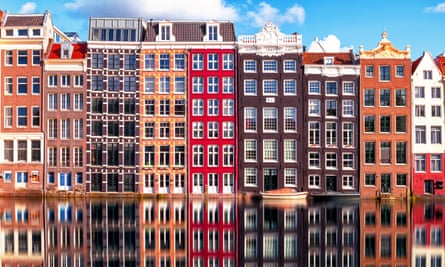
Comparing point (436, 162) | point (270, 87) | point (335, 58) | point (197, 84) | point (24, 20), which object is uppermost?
point (24, 20)

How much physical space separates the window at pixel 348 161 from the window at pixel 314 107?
6377 mm

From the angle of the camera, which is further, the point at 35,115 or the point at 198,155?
the point at 35,115

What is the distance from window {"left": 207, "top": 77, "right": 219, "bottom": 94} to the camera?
74.3 metres

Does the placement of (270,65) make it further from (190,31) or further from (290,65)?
(190,31)

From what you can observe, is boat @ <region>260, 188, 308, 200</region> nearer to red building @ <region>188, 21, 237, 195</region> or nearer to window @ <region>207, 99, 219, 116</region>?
red building @ <region>188, 21, 237, 195</region>

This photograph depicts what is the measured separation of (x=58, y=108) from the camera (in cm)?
7462

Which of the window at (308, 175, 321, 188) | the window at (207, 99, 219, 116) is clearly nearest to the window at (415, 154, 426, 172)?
the window at (308, 175, 321, 188)

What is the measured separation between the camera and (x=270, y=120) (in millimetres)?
73750

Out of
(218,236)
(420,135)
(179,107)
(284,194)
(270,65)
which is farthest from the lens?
(420,135)

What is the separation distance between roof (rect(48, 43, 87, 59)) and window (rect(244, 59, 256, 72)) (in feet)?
69.0

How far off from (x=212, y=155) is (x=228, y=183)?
13.4ft

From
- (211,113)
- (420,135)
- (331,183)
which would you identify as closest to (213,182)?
(211,113)

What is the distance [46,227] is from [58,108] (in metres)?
35.3

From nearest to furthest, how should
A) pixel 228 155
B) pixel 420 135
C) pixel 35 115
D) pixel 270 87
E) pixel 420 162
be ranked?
1. pixel 228 155
2. pixel 270 87
3. pixel 420 162
4. pixel 35 115
5. pixel 420 135
